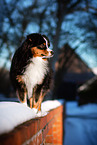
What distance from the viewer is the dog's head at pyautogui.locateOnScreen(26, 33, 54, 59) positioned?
136 cm

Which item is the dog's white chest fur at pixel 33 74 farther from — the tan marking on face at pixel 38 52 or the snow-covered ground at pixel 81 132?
the snow-covered ground at pixel 81 132

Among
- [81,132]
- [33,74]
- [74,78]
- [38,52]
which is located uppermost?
[74,78]

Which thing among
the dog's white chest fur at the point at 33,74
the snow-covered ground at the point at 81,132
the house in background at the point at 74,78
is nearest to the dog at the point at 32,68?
the dog's white chest fur at the point at 33,74

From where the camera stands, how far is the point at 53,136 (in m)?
2.63

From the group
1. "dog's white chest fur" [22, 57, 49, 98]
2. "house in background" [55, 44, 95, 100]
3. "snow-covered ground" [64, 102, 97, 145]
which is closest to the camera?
"dog's white chest fur" [22, 57, 49, 98]

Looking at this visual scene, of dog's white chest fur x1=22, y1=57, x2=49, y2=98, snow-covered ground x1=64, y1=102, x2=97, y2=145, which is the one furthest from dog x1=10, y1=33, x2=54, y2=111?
snow-covered ground x1=64, y1=102, x2=97, y2=145

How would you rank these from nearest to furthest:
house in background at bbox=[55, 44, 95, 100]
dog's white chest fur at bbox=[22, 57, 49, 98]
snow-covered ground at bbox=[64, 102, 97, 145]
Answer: dog's white chest fur at bbox=[22, 57, 49, 98] → snow-covered ground at bbox=[64, 102, 97, 145] → house in background at bbox=[55, 44, 95, 100]

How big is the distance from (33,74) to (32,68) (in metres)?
0.06

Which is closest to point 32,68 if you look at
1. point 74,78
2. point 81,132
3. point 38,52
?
point 38,52

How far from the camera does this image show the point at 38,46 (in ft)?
4.47

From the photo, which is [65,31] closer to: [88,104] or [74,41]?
[74,41]

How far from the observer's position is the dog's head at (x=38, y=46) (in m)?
1.36

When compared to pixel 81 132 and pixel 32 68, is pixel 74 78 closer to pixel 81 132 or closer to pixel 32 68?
pixel 81 132

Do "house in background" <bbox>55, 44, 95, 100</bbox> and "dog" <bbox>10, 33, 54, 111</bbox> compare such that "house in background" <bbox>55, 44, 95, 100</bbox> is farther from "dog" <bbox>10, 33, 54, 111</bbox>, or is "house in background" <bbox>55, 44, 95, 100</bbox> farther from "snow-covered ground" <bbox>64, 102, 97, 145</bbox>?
"dog" <bbox>10, 33, 54, 111</bbox>
